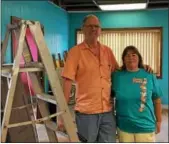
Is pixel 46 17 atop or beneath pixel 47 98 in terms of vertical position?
atop

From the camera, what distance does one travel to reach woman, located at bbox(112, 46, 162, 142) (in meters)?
2.23

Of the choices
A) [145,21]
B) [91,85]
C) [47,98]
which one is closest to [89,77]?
[91,85]

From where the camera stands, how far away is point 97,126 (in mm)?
2348

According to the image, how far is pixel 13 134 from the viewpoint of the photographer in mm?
2371

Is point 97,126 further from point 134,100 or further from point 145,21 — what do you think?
point 145,21

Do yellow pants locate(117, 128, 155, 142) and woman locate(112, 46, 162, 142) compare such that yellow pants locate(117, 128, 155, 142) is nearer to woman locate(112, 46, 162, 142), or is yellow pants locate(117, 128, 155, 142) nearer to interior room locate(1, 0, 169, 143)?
woman locate(112, 46, 162, 142)

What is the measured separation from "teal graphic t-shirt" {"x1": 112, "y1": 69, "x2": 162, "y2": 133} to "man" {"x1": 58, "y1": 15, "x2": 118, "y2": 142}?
113 millimetres

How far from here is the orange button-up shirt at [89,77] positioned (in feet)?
7.55

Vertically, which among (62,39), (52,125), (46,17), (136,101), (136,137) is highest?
(46,17)

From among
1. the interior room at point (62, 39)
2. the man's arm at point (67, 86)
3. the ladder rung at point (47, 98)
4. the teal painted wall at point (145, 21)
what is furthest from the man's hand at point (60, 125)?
the teal painted wall at point (145, 21)

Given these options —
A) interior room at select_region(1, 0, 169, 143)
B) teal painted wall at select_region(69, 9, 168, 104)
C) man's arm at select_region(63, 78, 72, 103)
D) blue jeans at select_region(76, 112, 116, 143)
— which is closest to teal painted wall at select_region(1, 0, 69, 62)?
interior room at select_region(1, 0, 169, 143)

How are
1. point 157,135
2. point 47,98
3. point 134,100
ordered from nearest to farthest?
point 47,98 → point 134,100 → point 157,135

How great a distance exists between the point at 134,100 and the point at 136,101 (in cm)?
2

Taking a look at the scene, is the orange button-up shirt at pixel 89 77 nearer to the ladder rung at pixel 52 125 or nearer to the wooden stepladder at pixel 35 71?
the ladder rung at pixel 52 125
